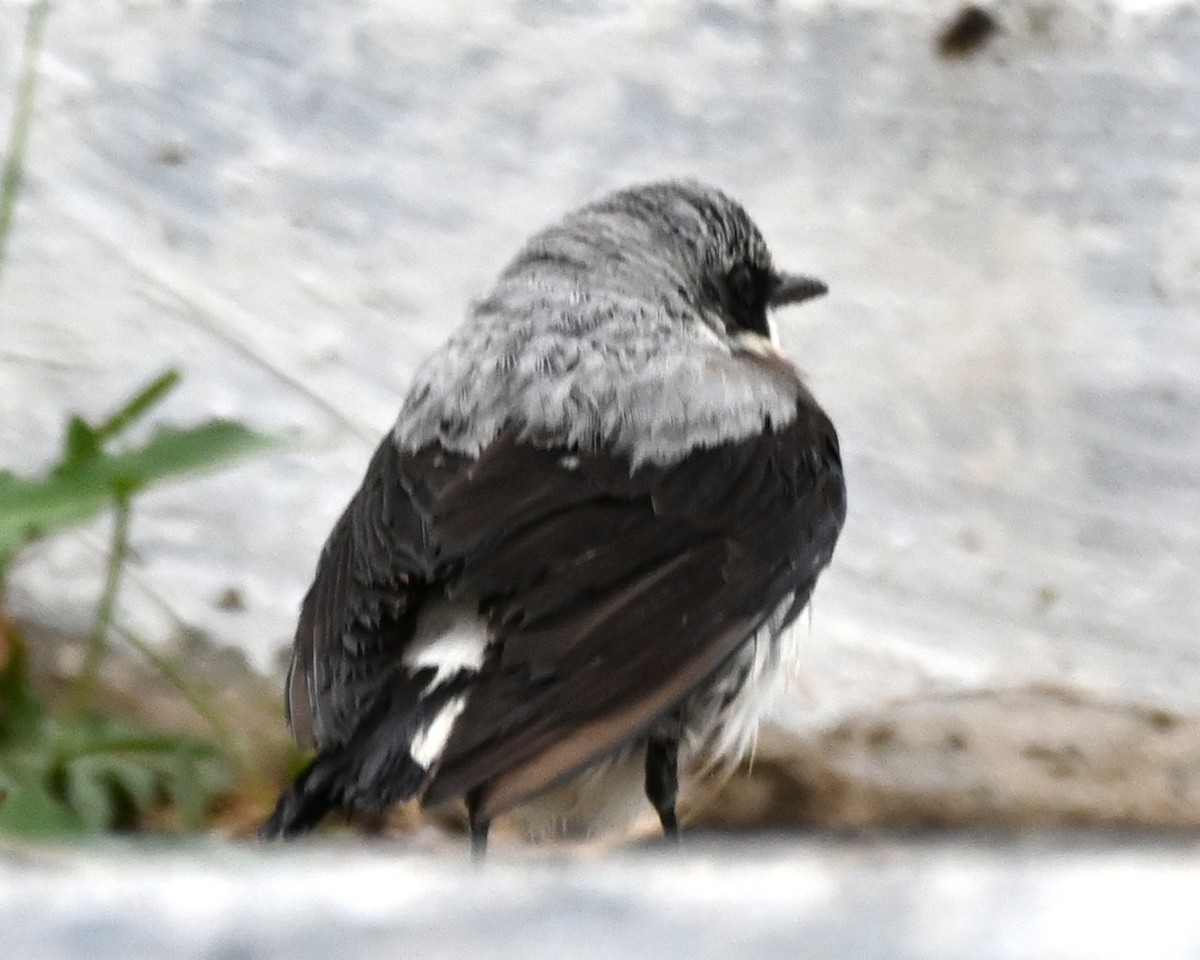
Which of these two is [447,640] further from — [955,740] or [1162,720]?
[1162,720]

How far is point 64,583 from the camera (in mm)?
3887

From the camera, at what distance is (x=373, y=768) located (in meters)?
2.26

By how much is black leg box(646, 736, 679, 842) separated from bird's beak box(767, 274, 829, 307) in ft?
3.40

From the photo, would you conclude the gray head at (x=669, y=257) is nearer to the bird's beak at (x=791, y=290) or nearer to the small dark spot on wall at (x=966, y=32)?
the bird's beak at (x=791, y=290)

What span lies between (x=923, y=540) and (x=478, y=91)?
137cm

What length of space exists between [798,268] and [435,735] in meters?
2.01

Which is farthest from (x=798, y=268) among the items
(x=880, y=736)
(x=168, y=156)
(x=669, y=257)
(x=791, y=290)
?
Result: (x=168, y=156)

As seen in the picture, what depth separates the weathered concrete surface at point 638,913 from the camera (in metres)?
0.73

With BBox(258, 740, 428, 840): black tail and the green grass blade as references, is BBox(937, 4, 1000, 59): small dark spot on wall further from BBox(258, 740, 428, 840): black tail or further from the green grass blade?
BBox(258, 740, 428, 840): black tail

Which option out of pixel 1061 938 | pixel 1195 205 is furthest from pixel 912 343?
pixel 1061 938

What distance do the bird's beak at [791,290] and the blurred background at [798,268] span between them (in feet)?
1.64

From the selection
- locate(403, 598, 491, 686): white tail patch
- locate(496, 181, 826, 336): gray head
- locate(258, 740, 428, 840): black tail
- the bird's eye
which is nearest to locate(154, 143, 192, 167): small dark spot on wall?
locate(496, 181, 826, 336): gray head

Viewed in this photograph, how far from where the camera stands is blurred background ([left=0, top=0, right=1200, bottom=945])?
393 centimetres

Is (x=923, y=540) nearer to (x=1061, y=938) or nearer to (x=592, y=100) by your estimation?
(x=592, y=100)
